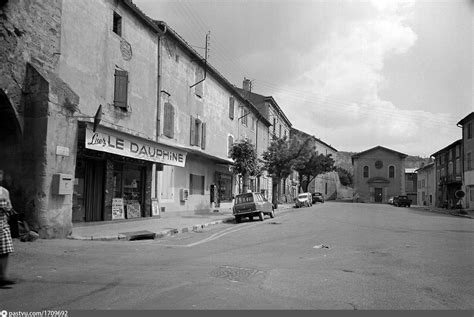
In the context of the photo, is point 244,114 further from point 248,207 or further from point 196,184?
point 248,207

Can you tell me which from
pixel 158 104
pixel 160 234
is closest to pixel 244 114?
pixel 158 104

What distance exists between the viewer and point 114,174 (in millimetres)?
17172

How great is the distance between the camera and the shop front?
1418 cm

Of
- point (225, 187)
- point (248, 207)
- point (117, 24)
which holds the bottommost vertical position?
point (248, 207)

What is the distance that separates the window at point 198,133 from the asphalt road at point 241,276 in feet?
43.4

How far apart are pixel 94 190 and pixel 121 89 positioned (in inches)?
166

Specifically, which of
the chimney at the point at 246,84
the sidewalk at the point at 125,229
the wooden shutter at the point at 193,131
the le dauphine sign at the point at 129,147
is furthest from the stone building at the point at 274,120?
the sidewalk at the point at 125,229

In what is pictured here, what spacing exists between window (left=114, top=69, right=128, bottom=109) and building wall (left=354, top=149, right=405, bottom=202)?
6774 cm

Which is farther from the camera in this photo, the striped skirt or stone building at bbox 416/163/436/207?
stone building at bbox 416/163/436/207

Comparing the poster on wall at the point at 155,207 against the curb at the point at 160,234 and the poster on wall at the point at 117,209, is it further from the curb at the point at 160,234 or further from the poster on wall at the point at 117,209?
the curb at the point at 160,234

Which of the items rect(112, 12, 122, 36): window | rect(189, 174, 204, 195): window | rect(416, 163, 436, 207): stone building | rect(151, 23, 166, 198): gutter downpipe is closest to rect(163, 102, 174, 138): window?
rect(151, 23, 166, 198): gutter downpipe

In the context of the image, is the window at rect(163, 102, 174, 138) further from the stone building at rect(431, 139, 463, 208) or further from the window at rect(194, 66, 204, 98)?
the stone building at rect(431, 139, 463, 208)

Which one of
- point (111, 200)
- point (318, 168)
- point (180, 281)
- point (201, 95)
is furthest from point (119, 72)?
point (318, 168)

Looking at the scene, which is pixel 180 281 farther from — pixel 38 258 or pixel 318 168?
pixel 318 168
